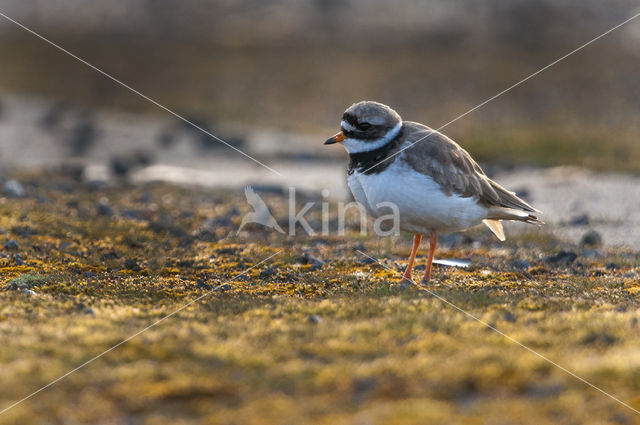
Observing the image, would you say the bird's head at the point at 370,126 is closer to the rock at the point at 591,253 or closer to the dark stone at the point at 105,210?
the rock at the point at 591,253

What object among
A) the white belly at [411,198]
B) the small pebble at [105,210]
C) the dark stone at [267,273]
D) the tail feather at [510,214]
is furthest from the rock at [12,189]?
the tail feather at [510,214]

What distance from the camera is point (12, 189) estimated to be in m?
16.8

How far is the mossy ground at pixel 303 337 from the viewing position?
5.75 m

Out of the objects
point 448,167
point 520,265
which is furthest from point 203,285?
point 520,265

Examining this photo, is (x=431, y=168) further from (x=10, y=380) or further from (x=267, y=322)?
(x=10, y=380)

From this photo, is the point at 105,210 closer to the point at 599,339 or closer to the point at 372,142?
the point at 372,142

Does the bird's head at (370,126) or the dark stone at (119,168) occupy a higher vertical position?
the bird's head at (370,126)

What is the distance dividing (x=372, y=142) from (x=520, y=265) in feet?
10.6

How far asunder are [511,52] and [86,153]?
26476 millimetres

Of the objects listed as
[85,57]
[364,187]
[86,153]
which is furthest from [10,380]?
[85,57]

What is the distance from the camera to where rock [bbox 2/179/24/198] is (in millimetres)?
16578

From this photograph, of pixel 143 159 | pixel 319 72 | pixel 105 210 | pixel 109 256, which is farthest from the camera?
pixel 319 72

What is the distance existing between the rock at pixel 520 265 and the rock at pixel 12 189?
36.8ft

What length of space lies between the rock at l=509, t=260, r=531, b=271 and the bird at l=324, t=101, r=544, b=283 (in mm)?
955
